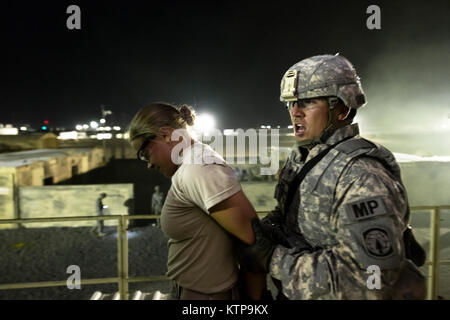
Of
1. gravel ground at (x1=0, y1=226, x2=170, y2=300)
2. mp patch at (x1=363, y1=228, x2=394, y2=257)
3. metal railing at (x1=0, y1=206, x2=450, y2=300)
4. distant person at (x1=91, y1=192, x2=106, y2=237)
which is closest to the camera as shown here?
mp patch at (x1=363, y1=228, x2=394, y2=257)

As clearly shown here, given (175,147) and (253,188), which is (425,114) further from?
(175,147)

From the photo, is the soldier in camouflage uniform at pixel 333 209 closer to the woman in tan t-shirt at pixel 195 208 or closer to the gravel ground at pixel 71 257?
the woman in tan t-shirt at pixel 195 208

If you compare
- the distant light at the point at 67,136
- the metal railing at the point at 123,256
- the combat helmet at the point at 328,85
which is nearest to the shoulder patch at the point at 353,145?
the combat helmet at the point at 328,85

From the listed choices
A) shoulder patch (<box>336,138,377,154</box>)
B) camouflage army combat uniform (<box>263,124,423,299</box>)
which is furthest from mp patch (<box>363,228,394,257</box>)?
shoulder patch (<box>336,138,377,154</box>)

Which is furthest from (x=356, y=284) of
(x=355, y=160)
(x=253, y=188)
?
(x=253, y=188)

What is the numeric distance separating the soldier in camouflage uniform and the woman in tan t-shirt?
5.6 inches

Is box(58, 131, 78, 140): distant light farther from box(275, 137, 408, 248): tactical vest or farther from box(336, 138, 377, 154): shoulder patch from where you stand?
box(336, 138, 377, 154): shoulder patch

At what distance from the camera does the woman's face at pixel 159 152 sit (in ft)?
5.58

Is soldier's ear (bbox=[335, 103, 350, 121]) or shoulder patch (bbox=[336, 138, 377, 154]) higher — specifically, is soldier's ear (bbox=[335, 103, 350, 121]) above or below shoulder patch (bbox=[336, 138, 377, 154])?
above

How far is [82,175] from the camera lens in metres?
18.2

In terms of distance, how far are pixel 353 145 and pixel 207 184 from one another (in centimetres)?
74

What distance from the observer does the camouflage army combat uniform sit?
1207mm
